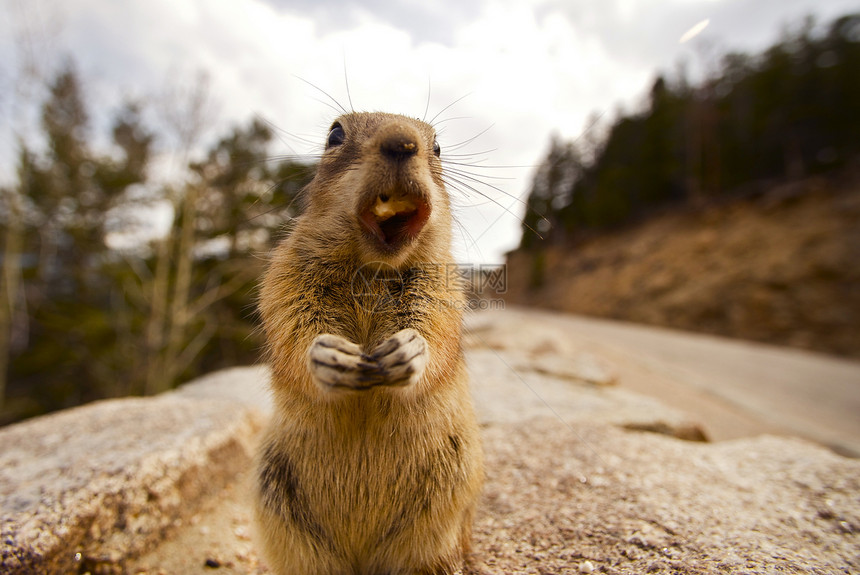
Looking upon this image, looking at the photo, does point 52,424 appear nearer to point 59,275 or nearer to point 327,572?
point 327,572

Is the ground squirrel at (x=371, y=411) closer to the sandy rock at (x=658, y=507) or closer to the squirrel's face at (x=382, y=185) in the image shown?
the squirrel's face at (x=382, y=185)

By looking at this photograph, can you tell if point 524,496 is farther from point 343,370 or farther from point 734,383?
point 734,383

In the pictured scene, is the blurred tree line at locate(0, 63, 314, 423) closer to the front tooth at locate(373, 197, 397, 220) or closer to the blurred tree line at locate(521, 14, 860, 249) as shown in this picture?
the front tooth at locate(373, 197, 397, 220)

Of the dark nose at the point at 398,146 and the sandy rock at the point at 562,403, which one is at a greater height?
the dark nose at the point at 398,146

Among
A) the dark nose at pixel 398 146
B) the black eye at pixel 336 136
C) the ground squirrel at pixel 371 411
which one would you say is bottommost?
the ground squirrel at pixel 371 411

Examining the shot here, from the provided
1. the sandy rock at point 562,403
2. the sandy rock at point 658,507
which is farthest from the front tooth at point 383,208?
the sandy rock at point 562,403

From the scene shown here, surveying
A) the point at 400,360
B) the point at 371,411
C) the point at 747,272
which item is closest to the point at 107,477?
the point at 371,411
